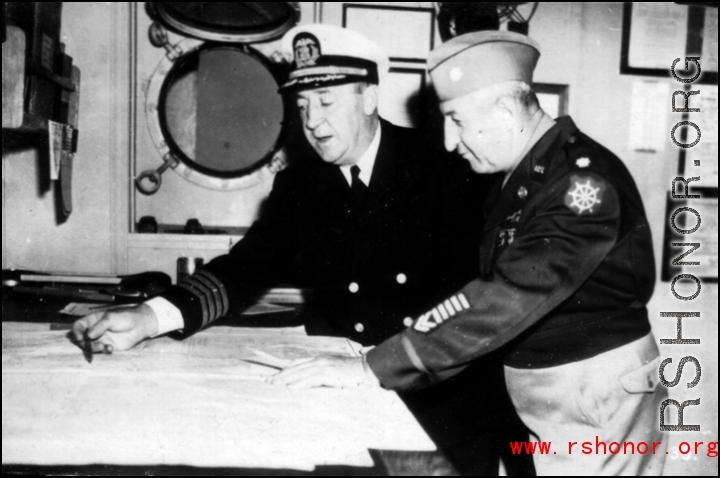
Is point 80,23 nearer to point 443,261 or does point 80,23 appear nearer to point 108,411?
point 443,261

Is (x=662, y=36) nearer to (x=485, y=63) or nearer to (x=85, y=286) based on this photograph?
(x=485, y=63)

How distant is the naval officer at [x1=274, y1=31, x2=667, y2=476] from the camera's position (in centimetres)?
92


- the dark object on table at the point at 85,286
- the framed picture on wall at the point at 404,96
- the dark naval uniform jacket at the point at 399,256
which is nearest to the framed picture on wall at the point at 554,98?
the framed picture on wall at the point at 404,96

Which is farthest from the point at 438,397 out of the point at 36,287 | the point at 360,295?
the point at 36,287

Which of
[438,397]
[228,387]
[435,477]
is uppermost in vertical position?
[228,387]

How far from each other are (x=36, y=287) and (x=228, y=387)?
4.23 ft

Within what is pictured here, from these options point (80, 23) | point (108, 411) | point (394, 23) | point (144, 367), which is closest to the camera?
point (108, 411)

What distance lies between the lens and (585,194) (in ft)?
2.99

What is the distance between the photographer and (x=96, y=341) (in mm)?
1136

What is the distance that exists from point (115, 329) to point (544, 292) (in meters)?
0.90

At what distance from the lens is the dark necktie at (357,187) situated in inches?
62.0

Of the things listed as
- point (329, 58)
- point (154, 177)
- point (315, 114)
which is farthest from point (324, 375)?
point (154, 177)

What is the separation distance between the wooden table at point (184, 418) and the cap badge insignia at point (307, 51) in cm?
87

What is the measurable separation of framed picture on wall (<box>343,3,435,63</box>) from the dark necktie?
1.14 meters
